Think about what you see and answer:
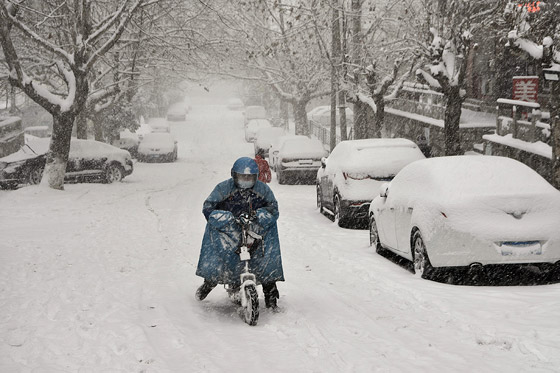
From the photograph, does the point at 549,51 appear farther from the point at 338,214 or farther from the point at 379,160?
the point at 338,214

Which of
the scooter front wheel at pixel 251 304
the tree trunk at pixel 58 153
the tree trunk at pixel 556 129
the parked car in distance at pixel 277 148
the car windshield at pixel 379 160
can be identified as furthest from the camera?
the parked car in distance at pixel 277 148

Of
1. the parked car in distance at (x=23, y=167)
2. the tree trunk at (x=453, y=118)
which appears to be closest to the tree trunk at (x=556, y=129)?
the tree trunk at (x=453, y=118)

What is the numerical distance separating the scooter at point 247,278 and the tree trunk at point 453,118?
1301 cm

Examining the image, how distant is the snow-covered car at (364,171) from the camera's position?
1436 centimetres

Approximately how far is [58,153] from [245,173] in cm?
1629

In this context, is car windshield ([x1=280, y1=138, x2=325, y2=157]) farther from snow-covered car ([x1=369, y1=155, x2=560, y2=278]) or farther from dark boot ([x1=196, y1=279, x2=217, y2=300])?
dark boot ([x1=196, y1=279, x2=217, y2=300])

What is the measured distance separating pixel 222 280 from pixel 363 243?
5.64 meters

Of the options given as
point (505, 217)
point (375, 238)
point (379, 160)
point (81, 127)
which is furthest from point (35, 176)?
point (505, 217)

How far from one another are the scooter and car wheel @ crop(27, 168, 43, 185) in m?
18.1

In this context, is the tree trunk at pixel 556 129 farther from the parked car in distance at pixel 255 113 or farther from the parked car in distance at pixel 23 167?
the parked car in distance at pixel 255 113

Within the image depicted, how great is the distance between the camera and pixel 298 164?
2550cm

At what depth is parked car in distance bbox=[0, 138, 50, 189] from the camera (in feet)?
75.5

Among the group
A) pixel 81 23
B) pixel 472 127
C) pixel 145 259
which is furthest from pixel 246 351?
pixel 472 127

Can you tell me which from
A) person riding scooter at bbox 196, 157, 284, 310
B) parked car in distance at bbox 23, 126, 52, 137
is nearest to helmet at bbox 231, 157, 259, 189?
person riding scooter at bbox 196, 157, 284, 310
